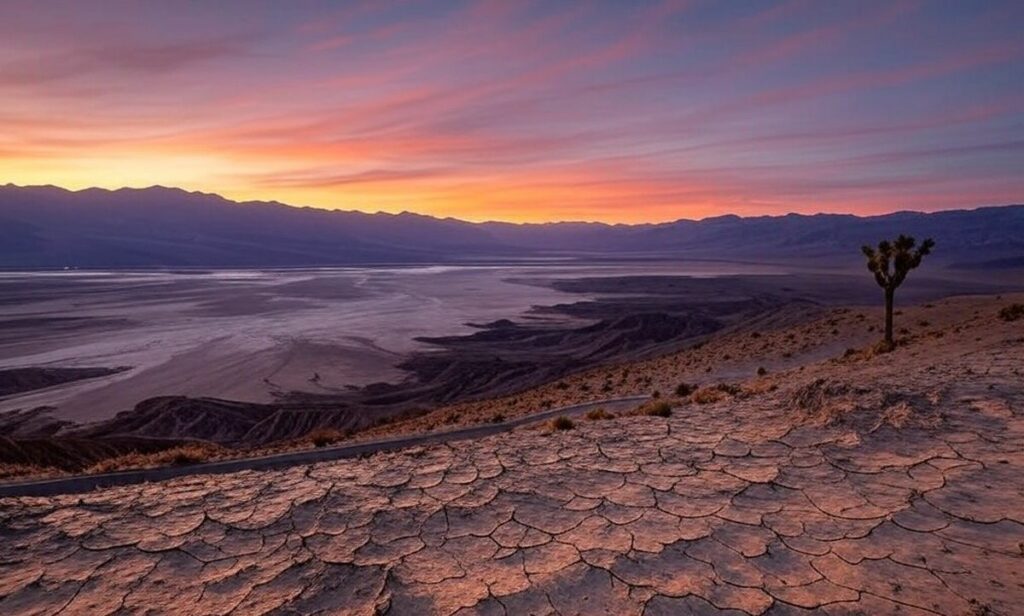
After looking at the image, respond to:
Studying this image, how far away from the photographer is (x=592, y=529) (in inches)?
238

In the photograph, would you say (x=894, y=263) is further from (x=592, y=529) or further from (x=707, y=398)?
(x=592, y=529)

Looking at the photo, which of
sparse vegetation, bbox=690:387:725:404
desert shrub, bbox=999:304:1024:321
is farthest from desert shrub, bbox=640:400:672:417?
desert shrub, bbox=999:304:1024:321

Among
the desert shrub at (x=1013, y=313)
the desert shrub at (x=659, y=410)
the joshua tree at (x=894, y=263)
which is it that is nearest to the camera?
the desert shrub at (x=659, y=410)

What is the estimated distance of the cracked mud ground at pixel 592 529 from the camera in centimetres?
488

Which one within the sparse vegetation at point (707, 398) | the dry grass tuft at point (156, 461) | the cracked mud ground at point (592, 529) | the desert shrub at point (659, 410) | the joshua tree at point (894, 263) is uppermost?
the joshua tree at point (894, 263)

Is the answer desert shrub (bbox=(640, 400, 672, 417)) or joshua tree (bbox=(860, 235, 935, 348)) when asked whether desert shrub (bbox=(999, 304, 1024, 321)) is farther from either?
desert shrub (bbox=(640, 400, 672, 417))

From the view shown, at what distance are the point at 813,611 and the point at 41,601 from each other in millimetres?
6538

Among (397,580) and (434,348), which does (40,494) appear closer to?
(397,580)

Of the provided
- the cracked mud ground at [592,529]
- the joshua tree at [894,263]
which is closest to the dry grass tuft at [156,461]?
the cracked mud ground at [592,529]

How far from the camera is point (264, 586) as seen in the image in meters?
5.25

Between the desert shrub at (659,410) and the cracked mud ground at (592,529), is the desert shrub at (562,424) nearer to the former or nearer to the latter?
the cracked mud ground at (592,529)

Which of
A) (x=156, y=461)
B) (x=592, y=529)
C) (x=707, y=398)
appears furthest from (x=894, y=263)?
(x=156, y=461)

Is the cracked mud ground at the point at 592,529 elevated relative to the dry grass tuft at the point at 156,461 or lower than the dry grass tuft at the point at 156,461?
elevated

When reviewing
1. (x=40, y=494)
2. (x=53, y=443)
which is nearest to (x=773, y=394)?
(x=40, y=494)
